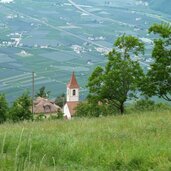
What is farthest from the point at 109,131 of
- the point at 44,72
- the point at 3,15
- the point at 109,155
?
the point at 3,15

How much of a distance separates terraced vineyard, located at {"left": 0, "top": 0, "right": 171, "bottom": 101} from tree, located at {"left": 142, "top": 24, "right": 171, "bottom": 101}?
6577 centimetres

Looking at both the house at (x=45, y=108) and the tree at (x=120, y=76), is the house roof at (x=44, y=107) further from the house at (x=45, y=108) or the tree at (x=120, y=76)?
the tree at (x=120, y=76)

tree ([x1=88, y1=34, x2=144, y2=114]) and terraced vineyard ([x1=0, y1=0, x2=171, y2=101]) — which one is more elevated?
tree ([x1=88, y1=34, x2=144, y2=114])

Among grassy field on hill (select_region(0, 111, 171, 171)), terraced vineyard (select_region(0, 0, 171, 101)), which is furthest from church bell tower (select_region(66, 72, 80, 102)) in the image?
grassy field on hill (select_region(0, 111, 171, 171))

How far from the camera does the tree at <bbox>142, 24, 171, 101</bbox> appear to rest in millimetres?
25266

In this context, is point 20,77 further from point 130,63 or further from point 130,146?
point 130,146

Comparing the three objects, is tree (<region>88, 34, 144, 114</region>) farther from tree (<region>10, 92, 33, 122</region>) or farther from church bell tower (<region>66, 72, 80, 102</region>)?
church bell tower (<region>66, 72, 80, 102</region>)

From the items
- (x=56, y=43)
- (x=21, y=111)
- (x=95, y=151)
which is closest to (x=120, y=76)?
(x=21, y=111)

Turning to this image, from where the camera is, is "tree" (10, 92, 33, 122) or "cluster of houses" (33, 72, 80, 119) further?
"cluster of houses" (33, 72, 80, 119)

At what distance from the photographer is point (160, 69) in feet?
83.4

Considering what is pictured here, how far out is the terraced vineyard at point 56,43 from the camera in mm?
112438

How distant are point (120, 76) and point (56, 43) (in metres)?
126

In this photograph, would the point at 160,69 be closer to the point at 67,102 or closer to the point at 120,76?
the point at 120,76

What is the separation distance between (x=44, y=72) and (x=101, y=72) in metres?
92.2
